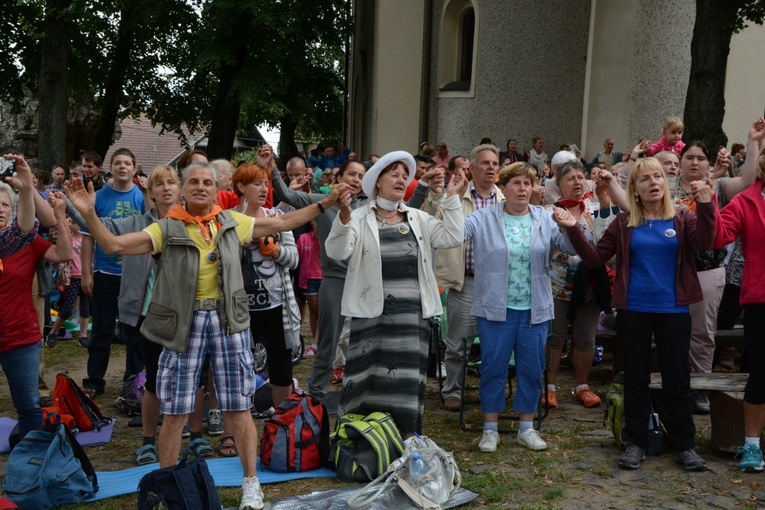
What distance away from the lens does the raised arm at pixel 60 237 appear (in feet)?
16.7

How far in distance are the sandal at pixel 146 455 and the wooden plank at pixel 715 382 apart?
3.53 m

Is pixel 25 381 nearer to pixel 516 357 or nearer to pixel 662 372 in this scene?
pixel 516 357

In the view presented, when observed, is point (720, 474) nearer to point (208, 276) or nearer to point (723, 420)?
point (723, 420)

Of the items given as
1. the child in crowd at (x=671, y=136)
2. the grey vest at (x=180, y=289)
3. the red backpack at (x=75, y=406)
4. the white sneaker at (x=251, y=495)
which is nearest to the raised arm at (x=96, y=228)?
the grey vest at (x=180, y=289)

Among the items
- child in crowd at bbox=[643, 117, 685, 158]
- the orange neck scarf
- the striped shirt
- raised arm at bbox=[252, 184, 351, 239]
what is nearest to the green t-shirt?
the striped shirt

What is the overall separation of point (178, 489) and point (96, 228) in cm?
145

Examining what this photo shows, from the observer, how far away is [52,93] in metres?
18.4

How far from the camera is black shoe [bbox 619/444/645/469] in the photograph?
228 inches

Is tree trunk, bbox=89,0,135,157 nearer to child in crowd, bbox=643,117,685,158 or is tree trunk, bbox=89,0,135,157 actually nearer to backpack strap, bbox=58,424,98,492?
child in crowd, bbox=643,117,685,158

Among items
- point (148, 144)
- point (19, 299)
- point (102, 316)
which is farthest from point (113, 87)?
point (148, 144)

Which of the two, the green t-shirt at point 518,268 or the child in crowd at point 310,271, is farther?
the child in crowd at point 310,271

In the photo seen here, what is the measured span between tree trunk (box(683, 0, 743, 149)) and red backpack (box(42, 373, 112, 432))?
34.3 feet

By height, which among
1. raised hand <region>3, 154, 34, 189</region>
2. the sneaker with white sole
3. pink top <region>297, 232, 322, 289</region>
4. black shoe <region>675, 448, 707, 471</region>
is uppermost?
raised hand <region>3, 154, 34, 189</region>

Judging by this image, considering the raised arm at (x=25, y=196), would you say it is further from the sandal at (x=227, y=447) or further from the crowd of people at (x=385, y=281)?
the sandal at (x=227, y=447)
